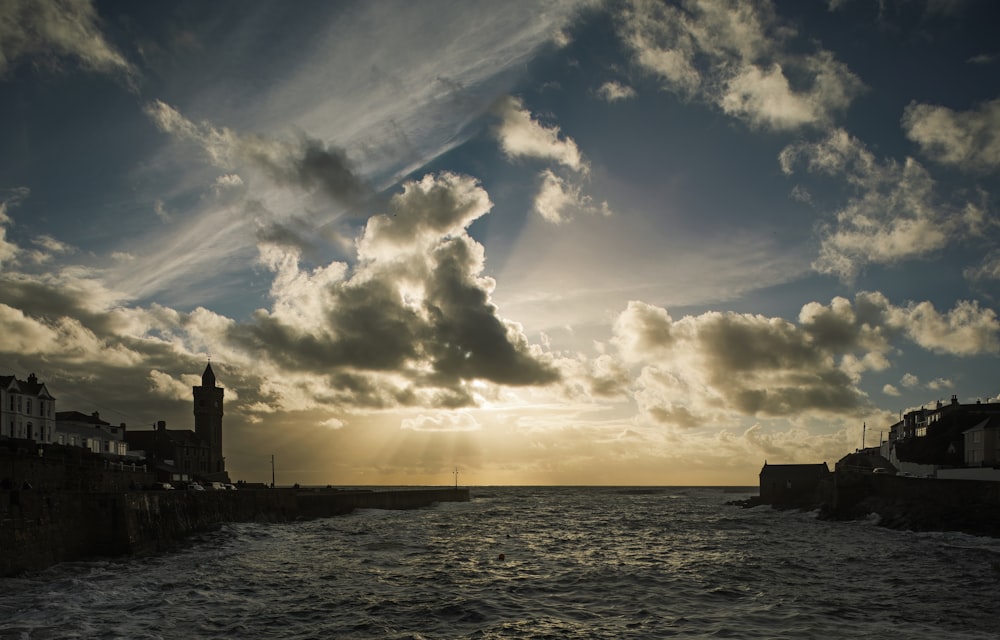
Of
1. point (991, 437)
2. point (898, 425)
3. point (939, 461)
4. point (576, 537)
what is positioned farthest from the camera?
point (898, 425)

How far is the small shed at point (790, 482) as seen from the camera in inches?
4491

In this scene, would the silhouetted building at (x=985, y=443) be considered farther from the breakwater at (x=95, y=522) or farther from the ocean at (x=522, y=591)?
the breakwater at (x=95, y=522)

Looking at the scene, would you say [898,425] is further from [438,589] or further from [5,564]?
[5,564]

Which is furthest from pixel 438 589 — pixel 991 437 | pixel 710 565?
pixel 991 437

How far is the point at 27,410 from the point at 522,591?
211 feet

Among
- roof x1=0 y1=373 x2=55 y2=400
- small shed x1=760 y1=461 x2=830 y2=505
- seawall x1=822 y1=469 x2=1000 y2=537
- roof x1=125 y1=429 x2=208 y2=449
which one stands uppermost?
roof x1=0 y1=373 x2=55 y2=400

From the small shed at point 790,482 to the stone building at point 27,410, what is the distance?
106327 millimetres

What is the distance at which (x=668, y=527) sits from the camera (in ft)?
260

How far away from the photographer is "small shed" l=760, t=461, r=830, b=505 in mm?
114062

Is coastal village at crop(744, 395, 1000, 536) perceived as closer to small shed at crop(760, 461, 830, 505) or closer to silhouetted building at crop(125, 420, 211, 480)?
small shed at crop(760, 461, 830, 505)

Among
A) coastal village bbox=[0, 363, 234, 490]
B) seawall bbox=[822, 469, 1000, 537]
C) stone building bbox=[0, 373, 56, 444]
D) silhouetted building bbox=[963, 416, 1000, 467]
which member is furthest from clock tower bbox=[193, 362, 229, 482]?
silhouetted building bbox=[963, 416, 1000, 467]

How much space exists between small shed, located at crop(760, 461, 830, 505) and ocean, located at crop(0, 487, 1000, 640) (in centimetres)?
5796

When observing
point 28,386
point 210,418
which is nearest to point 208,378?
point 210,418

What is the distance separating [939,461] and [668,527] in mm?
38243
